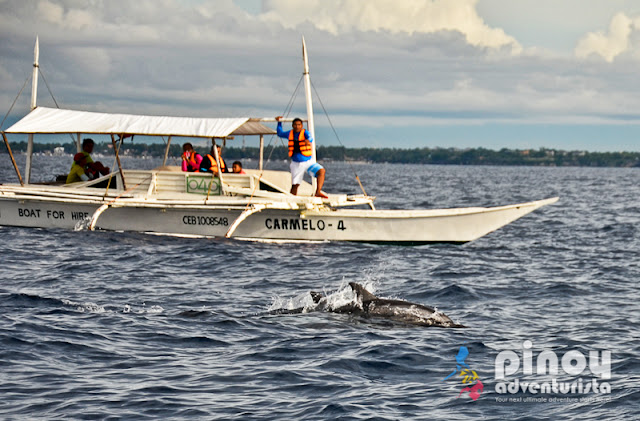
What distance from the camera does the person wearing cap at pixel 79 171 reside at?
24672mm

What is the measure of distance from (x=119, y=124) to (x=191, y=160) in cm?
217

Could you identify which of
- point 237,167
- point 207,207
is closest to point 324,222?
point 207,207

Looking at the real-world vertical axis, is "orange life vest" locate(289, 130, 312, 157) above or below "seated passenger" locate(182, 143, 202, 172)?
above

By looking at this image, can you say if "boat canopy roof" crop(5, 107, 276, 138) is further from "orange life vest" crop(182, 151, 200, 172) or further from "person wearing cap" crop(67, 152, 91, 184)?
"person wearing cap" crop(67, 152, 91, 184)

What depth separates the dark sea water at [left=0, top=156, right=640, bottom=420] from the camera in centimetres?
897

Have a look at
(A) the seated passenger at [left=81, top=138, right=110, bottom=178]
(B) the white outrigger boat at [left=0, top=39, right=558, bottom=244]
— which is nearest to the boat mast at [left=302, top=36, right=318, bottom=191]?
(B) the white outrigger boat at [left=0, top=39, right=558, bottom=244]

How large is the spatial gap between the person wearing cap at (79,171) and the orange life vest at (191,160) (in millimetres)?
3087

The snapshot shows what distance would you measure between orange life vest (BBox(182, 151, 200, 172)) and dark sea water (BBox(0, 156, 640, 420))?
295cm

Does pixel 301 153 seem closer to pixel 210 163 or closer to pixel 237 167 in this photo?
pixel 237 167

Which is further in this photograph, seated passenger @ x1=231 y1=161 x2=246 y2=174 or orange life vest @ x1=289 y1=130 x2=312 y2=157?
seated passenger @ x1=231 y1=161 x2=246 y2=174

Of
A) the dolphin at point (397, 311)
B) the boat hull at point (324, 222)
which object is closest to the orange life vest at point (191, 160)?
the boat hull at point (324, 222)

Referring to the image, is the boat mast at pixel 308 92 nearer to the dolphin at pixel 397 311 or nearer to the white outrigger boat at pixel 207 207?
the white outrigger boat at pixel 207 207

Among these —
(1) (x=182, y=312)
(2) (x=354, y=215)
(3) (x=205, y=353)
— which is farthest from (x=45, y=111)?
(3) (x=205, y=353)

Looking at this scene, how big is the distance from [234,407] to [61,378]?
2209 millimetres
